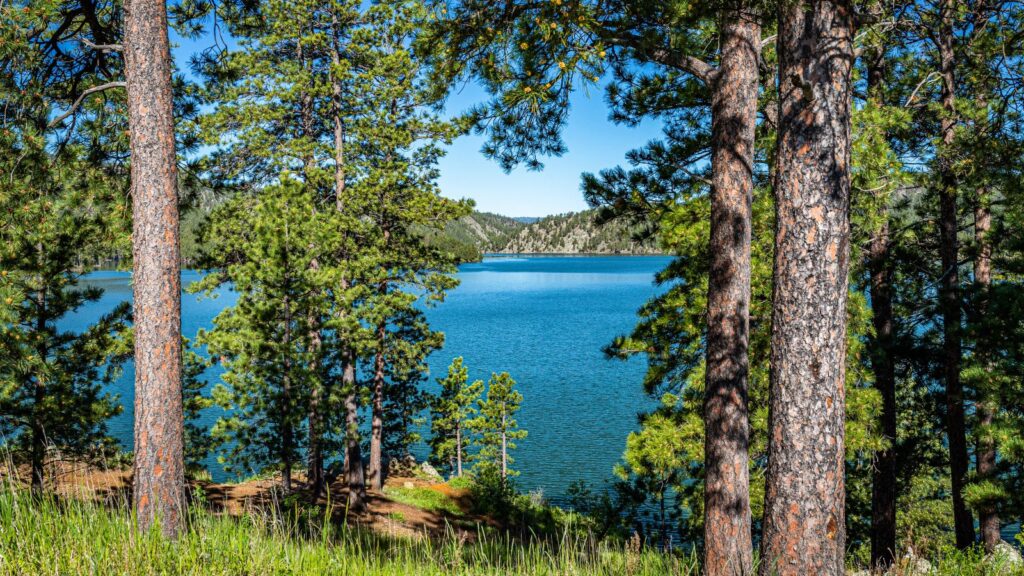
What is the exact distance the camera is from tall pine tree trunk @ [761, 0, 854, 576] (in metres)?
2.99

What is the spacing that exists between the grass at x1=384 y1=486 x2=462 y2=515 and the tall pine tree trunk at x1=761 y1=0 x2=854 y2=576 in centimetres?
1437

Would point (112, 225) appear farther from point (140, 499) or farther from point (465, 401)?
point (465, 401)

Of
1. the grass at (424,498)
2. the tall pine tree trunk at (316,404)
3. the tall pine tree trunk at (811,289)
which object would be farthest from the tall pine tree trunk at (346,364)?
the tall pine tree trunk at (811,289)

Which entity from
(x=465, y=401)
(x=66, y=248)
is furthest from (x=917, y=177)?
(x=465, y=401)

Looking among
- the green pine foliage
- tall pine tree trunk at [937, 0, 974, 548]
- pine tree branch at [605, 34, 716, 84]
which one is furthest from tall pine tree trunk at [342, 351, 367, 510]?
tall pine tree trunk at [937, 0, 974, 548]

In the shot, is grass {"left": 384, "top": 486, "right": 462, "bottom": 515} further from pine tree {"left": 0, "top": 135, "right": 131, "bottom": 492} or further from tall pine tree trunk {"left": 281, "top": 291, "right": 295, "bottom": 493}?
pine tree {"left": 0, "top": 135, "right": 131, "bottom": 492}

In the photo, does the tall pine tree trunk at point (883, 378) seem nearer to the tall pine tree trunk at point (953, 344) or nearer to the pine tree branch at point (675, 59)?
the tall pine tree trunk at point (953, 344)

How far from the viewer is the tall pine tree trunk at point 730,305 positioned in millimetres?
4359

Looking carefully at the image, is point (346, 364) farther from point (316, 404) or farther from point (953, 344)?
point (953, 344)

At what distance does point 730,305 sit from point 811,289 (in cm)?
157

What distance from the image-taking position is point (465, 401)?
78.9 ft

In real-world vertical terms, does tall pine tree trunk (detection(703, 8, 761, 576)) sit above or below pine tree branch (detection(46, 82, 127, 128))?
below

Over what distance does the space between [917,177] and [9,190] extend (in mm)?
10457

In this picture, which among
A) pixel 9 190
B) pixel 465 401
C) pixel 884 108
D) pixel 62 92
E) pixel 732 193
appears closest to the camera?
Result: pixel 732 193
